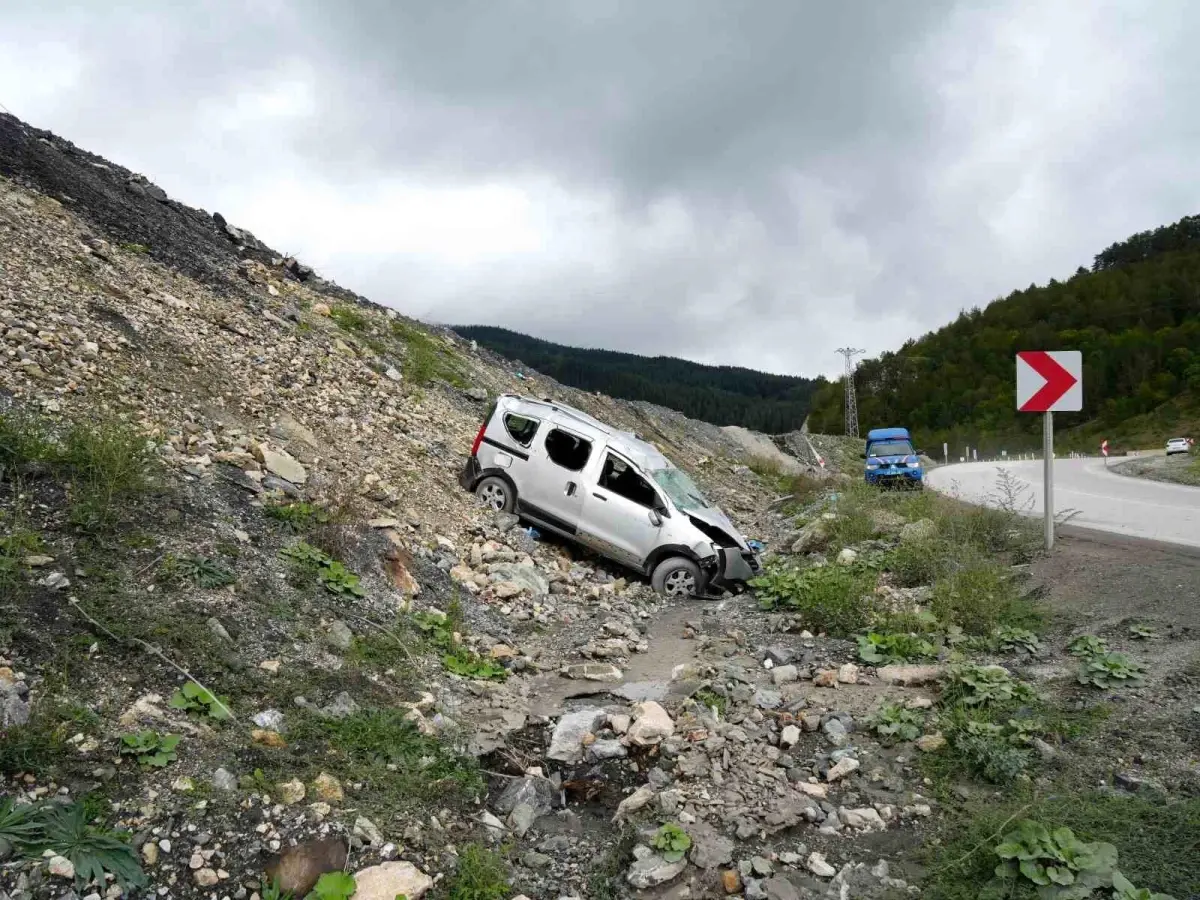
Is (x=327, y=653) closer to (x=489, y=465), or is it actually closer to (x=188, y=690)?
(x=188, y=690)

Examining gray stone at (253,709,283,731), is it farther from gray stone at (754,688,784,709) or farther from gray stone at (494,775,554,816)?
gray stone at (754,688,784,709)

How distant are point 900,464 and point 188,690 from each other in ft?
63.9

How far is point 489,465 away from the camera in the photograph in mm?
10570

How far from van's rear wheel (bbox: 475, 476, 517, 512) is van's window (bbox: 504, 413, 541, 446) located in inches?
25.3

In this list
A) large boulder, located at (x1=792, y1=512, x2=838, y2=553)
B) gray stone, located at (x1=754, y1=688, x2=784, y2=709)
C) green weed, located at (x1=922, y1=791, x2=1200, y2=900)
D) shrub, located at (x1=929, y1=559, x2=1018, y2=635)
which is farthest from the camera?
large boulder, located at (x1=792, y1=512, x2=838, y2=553)

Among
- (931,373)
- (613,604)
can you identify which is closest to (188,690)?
(613,604)

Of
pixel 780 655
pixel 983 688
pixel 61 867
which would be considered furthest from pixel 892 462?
pixel 61 867

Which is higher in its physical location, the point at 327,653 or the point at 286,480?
the point at 286,480

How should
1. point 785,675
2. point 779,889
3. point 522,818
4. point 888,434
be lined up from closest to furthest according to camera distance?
point 779,889
point 522,818
point 785,675
point 888,434

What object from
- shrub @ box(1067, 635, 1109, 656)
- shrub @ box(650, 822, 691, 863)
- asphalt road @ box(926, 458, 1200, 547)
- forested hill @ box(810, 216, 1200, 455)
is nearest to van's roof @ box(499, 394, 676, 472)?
shrub @ box(1067, 635, 1109, 656)

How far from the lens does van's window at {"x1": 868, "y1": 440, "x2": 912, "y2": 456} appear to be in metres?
21.6

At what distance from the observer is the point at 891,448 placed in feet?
71.7

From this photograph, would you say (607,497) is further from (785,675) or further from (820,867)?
(820,867)

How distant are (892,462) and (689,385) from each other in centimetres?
13031
